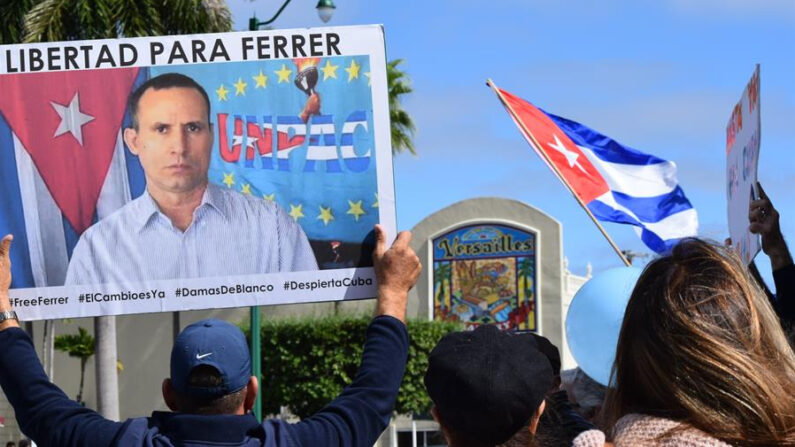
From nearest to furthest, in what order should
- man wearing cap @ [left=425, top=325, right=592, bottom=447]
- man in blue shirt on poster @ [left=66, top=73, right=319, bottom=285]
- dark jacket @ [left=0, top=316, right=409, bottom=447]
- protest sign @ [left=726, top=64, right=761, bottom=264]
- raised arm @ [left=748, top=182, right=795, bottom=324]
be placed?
man wearing cap @ [left=425, top=325, right=592, bottom=447] → dark jacket @ [left=0, top=316, right=409, bottom=447] → raised arm @ [left=748, top=182, right=795, bottom=324] → man in blue shirt on poster @ [left=66, top=73, right=319, bottom=285] → protest sign @ [left=726, top=64, right=761, bottom=264]

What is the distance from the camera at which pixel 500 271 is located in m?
36.5

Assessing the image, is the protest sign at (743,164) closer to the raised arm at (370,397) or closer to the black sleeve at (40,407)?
the raised arm at (370,397)

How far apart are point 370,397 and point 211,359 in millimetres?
516

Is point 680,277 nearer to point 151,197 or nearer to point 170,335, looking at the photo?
point 151,197

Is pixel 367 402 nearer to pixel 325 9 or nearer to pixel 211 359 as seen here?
pixel 211 359

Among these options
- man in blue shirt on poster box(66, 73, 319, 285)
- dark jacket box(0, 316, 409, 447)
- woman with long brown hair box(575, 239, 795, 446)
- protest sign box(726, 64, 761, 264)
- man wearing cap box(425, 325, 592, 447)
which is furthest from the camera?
protest sign box(726, 64, 761, 264)

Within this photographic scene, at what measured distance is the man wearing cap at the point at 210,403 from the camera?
10.5 ft

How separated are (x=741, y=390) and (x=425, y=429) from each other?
3651 cm

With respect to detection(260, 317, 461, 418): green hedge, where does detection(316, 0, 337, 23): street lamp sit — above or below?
above

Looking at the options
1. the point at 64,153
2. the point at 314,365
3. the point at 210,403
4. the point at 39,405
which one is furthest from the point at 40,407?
the point at 314,365

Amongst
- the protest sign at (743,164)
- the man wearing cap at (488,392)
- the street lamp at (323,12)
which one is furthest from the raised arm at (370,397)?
the street lamp at (323,12)

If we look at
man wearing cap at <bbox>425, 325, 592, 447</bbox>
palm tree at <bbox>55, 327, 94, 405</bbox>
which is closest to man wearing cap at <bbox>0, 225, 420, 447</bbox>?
man wearing cap at <bbox>425, 325, 592, 447</bbox>

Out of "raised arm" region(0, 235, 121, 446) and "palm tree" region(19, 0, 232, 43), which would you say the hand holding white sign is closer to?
"raised arm" region(0, 235, 121, 446)

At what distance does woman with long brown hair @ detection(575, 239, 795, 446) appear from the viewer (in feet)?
7.25
